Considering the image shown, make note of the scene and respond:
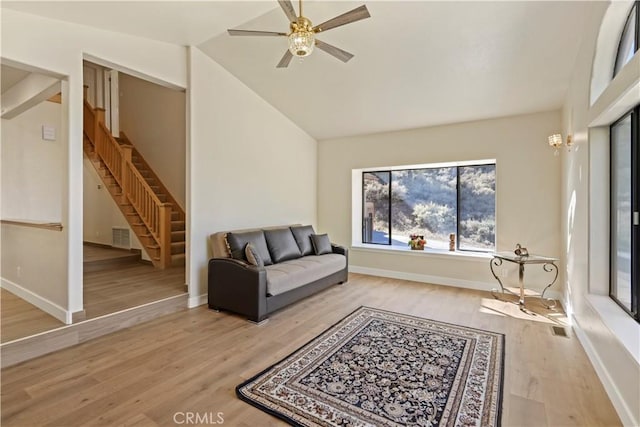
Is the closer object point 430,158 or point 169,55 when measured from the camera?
point 169,55

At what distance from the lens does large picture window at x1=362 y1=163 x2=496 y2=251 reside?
5121mm

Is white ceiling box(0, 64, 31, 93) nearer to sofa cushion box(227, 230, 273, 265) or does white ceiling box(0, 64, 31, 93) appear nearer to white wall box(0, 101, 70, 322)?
white wall box(0, 101, 70, 322)

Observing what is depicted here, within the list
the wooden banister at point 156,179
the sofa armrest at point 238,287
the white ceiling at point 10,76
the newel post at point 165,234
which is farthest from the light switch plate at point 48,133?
the sofa armrest at point 238,287

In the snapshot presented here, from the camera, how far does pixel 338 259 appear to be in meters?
4.94

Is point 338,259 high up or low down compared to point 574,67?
down

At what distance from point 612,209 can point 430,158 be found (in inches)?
108

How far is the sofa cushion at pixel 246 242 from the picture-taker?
3.96m

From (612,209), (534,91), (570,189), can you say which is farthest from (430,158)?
(612,209)

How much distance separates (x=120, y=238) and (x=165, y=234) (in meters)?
1.70

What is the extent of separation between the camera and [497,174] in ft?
15.5

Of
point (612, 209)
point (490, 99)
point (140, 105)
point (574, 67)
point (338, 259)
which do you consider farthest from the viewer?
point (140, 105)

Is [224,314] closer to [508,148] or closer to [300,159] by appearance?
[300,159]

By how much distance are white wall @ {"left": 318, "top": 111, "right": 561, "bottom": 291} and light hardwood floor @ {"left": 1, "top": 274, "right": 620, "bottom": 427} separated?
43.0 inches

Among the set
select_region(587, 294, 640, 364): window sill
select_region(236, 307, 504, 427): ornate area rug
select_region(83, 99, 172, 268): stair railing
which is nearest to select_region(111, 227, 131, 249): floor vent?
select_region(83, 99, 172, 268): stair railing
